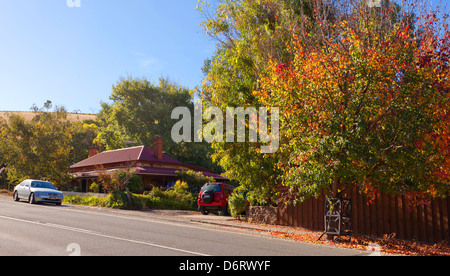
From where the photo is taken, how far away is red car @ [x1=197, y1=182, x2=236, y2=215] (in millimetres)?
23027

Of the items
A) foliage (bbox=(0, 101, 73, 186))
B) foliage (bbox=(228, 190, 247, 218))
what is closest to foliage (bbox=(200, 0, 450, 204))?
foliage (bbox=(228, 190, 247, 218))

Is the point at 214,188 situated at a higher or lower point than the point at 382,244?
higher

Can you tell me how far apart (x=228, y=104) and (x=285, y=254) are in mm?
9570

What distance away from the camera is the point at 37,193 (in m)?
24.7

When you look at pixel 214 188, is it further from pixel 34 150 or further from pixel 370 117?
pixel 34 150

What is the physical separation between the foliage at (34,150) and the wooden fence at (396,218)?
2994 centimetres

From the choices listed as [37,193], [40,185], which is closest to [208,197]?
[37,193]

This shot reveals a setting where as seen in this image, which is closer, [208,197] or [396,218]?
[396,218]

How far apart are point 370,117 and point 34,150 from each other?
34.2m

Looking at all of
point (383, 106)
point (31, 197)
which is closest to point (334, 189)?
point (383, 106)

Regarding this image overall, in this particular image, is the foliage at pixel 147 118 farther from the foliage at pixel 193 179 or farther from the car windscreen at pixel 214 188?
the car windscreen at pixel 214 188

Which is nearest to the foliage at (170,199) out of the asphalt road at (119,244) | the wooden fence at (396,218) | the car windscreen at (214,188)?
the car windscreen at (214,188)

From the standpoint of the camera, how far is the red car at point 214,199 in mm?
23027

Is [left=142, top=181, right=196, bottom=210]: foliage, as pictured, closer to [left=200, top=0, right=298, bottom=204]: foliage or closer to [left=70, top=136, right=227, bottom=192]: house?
[left=70, top=136, right=227, bottom=192]: house
